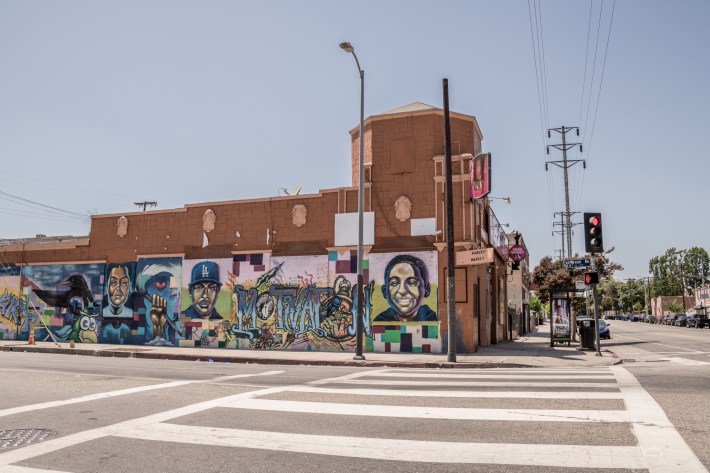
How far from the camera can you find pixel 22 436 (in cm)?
628

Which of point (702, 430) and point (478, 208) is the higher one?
point (478, 208)

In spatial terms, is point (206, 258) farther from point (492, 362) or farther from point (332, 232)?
point (492, 362)

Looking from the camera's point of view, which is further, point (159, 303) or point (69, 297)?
point (69, 297)

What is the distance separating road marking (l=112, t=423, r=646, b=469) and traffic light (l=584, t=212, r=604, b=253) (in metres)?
12.7

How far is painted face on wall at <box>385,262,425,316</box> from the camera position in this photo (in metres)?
21.1

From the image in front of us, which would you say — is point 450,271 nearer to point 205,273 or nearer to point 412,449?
point 412,449

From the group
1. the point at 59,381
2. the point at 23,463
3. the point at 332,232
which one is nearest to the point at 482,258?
the point at 332,232

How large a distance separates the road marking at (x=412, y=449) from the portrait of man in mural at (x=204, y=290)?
18219 millimetres

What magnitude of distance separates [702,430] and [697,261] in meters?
157

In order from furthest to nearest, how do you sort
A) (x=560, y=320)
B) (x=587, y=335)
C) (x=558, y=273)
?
(x=558, y=273) → (x=560, y=320) → (x=587, y=335)

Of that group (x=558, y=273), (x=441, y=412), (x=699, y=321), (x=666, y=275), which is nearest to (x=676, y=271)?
(x=666, y=275)

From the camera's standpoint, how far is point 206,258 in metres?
24.7

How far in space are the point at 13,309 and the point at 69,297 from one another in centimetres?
397

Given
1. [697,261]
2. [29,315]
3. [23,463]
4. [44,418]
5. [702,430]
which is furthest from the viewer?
[697,261]
